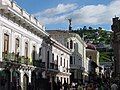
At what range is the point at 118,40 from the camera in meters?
69.9

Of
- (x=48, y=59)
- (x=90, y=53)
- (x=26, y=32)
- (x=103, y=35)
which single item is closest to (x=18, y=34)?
(x=26, y=32)

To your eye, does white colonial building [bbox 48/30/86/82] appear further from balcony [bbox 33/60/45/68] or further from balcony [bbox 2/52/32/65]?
balcony [bbox 2/52/32/65]

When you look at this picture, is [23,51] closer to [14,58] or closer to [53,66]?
[14,58]

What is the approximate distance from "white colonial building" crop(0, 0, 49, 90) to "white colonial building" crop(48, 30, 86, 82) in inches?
849

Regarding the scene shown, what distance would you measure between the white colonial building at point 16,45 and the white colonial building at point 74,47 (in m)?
21.6

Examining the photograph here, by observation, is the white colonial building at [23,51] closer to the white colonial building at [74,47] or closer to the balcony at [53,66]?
the balcony at [53,66]

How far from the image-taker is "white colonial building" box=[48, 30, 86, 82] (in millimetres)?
64188

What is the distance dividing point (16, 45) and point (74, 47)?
3271cm

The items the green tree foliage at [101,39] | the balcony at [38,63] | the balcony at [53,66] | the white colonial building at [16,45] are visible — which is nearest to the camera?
the white colonial building at [16,45]

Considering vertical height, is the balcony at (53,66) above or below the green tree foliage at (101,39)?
below

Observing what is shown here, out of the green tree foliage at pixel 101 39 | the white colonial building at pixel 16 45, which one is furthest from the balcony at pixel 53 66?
the green tree foliage at pixel 101 39

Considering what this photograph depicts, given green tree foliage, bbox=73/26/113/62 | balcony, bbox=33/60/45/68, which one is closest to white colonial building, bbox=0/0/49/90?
balcony, bbox=33/60/45/68

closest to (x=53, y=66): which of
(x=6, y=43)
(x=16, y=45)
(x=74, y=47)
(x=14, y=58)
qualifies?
(x=74, y=47)

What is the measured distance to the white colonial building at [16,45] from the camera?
31.7 m
